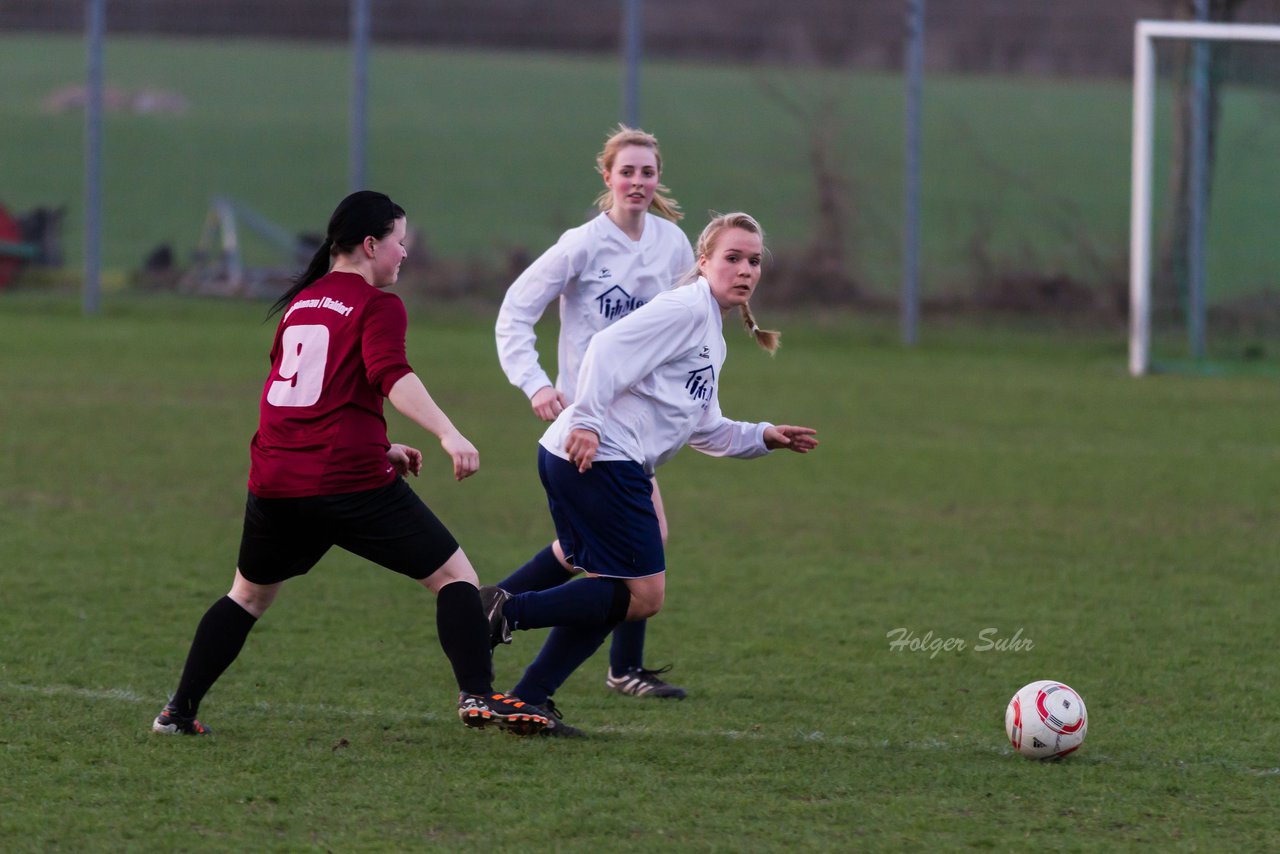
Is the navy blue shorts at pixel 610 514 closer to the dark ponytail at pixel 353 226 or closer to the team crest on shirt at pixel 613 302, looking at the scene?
the dark ponytail at pixel 353 226

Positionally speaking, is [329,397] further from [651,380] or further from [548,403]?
[548,403]

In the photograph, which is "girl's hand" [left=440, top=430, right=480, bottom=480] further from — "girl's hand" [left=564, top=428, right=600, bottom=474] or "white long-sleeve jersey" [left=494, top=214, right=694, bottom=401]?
"white long-sleeve jersey" [left=494, top=214, right=694, bottom=401]

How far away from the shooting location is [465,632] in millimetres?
4496

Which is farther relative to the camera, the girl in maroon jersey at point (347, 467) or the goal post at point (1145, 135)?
the goal post at point (1145, 135)

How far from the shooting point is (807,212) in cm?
1827

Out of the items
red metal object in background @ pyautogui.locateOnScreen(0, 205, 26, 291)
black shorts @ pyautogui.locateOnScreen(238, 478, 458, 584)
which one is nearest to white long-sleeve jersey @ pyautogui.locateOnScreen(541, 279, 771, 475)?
black shorts @ pyautogui.locateOnScreen(238, 478, 458, 584)

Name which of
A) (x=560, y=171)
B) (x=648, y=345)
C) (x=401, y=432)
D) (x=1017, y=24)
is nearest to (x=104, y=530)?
(x=401, y=432)

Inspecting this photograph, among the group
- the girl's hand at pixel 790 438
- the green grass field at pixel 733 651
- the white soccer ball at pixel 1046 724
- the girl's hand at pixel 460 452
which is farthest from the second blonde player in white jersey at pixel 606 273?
the white soccer ball at pixel 1046 724

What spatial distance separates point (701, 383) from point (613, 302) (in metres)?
0.93

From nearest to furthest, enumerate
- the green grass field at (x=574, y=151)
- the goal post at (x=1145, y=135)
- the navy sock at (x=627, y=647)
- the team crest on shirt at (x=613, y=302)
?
the navy sock at (x=627, y=647) → the team crest on shirt at (x=613, y=302) → the goal post at (x=1145, y=135) → the green grass field at (x=574, y=151)

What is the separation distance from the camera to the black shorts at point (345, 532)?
14.3 feet

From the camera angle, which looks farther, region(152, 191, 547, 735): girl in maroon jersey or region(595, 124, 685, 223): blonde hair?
region(595, 124, 685, 223): blonde hair

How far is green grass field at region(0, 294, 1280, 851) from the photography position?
3994 mm

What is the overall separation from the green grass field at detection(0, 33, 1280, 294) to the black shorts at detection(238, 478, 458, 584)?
1123cm
